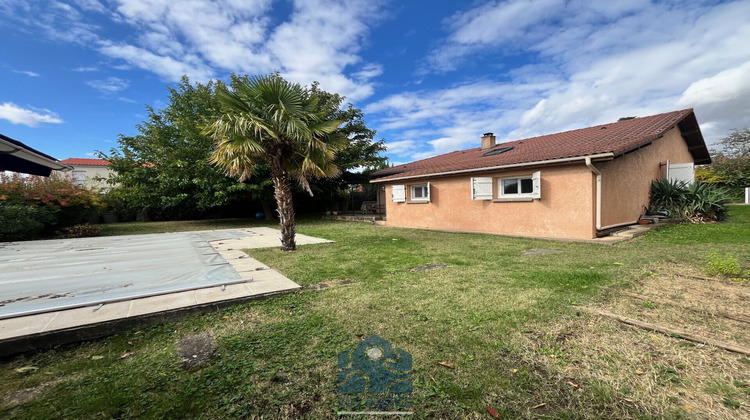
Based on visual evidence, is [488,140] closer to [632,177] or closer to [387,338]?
[632,177]

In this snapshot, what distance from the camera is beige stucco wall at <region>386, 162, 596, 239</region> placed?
7.66 m

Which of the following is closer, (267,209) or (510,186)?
(510,186)

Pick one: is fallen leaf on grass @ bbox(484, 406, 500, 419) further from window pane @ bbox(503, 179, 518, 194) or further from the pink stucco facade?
window pane @ bbox(503, 179, 518, 194)

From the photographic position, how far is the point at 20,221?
8891 mm

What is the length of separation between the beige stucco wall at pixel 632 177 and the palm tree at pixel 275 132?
25.6 feet

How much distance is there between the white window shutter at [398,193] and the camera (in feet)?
42.0

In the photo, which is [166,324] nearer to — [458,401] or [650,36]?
[458,401]

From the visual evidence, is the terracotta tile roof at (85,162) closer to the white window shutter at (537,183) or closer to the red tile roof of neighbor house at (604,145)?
the red tile roof of neighbor house at (604,145)

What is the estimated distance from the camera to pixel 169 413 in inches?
62.2

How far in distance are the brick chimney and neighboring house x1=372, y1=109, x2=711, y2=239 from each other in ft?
9.74

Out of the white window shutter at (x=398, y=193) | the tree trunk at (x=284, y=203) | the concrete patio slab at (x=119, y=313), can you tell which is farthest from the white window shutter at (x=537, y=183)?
A: the concrete patio slab at (x=119, y=313)

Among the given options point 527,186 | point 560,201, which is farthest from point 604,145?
point 527,186

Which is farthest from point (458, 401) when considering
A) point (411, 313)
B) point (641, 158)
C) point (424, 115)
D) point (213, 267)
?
point (424, 115)

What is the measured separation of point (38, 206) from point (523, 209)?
1734 cm
